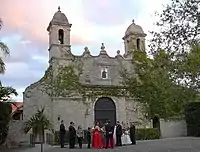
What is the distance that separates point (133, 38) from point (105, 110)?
9.16 meters

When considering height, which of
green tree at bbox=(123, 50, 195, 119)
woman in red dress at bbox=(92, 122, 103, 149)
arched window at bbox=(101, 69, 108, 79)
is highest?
arched window at bbox=(101, 69, 108, 79)

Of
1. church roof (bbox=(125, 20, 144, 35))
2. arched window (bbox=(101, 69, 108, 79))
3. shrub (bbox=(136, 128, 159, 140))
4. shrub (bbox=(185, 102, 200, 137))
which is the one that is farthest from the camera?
church roof (bbox=(125, 20, 144, 35))

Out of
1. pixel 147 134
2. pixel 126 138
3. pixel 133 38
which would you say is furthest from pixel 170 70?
pixel 133 38

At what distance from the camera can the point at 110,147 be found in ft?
69.4

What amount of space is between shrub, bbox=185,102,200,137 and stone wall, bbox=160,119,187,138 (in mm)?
3375

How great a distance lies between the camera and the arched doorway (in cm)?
3831

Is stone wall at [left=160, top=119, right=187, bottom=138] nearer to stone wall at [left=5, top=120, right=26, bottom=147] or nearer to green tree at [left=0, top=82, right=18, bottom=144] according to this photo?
stone wall at [left=5, top=120, right=26, bottom=147]

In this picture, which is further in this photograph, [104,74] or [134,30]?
[134,30]

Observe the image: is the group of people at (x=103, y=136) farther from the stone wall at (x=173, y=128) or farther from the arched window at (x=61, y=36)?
the arched window at (x=61, y=36)

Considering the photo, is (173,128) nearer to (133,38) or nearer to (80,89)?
(80,89)

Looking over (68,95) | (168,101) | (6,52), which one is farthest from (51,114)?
(6,52)

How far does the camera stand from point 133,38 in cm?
4247

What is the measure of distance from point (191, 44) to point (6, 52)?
41.0 ft

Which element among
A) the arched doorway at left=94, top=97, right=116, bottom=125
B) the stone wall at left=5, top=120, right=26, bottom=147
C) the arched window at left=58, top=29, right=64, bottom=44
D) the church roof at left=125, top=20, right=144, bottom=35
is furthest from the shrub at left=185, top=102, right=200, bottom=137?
the arched window at left=58, top=29, right=64, bottom=44
